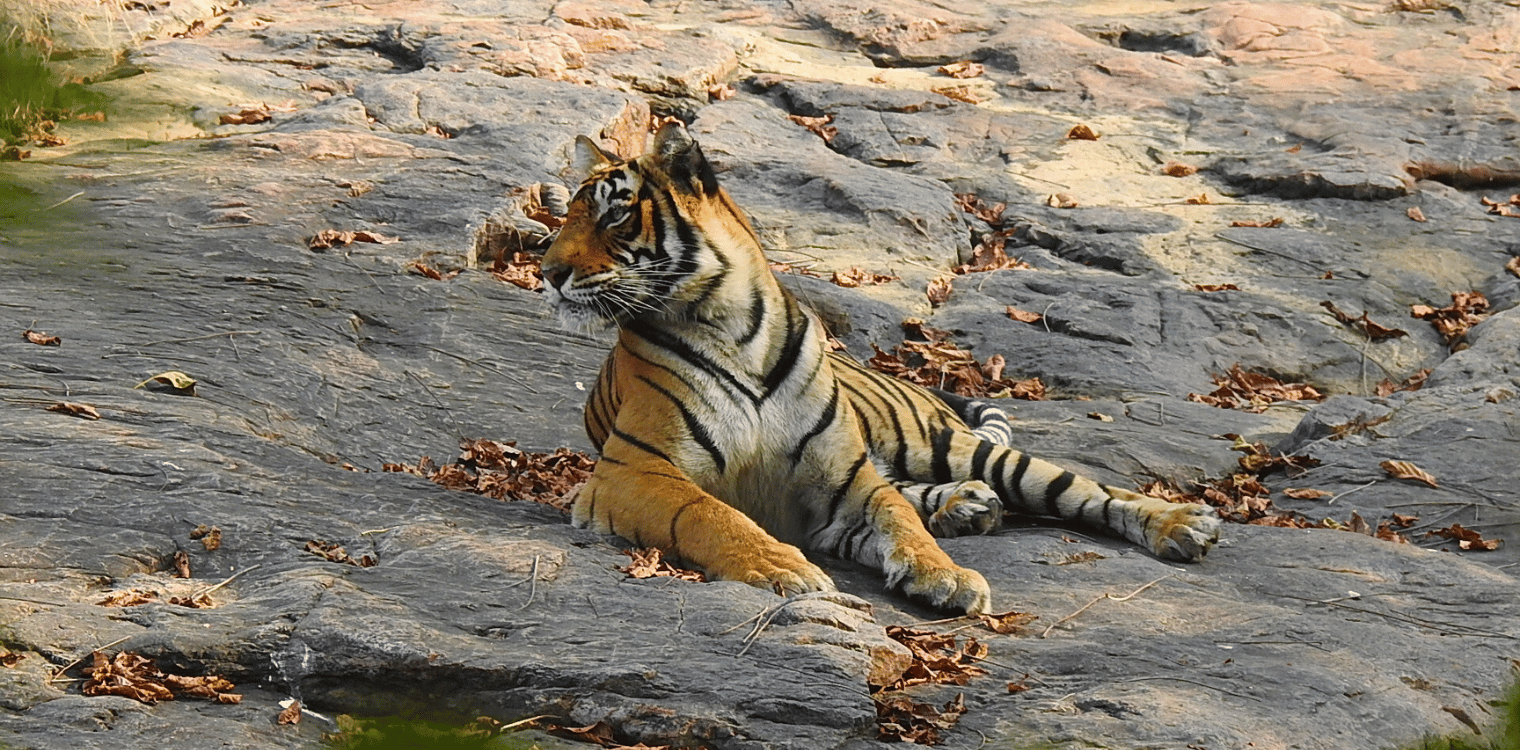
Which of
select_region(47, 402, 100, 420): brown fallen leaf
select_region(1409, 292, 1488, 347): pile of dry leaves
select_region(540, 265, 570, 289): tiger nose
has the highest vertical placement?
select_region(540, 265, 570, 289): tiger nose

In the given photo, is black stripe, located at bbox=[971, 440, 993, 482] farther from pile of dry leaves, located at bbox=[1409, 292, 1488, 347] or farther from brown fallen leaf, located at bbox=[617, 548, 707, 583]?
pile of dry leaves, located at bbox=[1409, 292, 1488, 347]

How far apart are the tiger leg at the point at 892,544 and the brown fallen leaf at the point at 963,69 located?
9.49 meters

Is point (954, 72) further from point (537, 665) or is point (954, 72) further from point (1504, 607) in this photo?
point (537, 665)

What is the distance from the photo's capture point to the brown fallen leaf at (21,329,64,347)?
5.75m

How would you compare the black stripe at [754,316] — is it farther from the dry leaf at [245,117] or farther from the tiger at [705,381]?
the dry leaf at [245,117]

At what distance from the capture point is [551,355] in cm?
738

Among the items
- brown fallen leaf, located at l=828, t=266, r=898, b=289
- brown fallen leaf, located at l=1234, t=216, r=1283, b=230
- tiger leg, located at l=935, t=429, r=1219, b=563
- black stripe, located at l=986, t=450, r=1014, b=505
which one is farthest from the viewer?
→ brown fallen leaf, located at l=1234, t=216, r=1283, b=230

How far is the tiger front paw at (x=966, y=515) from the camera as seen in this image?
5.14m

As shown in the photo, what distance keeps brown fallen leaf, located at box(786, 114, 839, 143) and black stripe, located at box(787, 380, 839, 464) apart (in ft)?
23.5

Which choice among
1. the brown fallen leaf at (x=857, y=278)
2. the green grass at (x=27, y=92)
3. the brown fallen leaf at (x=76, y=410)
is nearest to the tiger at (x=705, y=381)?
the brown fallen leaf at (x=76, y=410)

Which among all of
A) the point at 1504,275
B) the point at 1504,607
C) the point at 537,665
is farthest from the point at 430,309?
the point at 1504,275

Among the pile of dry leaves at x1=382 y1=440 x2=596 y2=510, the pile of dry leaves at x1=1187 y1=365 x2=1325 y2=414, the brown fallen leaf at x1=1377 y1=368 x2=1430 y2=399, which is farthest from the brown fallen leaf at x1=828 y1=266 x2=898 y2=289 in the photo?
the pile of dry leaves at x1=382 y1=440 x2=596 y2=510

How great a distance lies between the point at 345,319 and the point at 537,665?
4.26m

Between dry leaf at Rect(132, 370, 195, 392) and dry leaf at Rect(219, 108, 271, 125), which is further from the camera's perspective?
dry leaf at Rect(219, 108, 271, 125)
